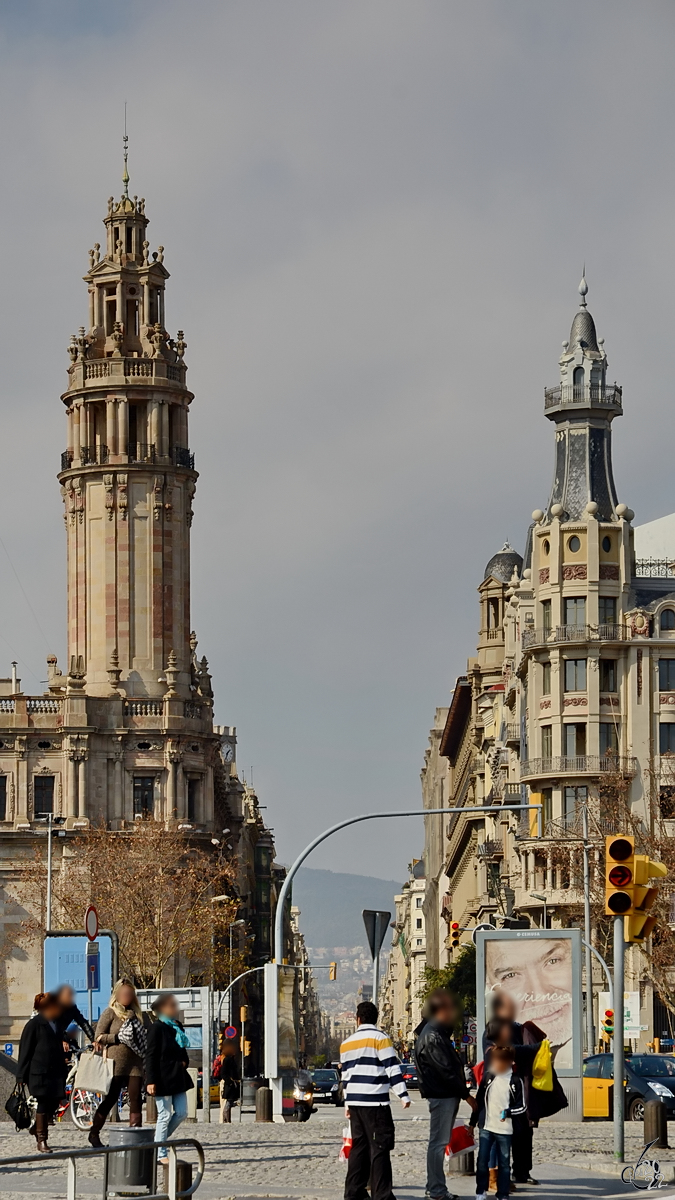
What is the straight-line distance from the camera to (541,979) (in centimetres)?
3366

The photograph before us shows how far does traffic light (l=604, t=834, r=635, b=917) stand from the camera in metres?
22.8

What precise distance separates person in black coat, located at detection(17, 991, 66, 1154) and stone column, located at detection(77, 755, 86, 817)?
70.2m

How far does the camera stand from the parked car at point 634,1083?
35.2 meters

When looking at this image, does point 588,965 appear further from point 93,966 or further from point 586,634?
point 93,966

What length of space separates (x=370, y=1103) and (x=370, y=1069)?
0.30 m

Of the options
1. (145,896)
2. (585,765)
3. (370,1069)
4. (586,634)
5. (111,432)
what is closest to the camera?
(370,1069)

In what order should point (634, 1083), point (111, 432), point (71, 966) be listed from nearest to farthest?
point (71, 966), point (634, 1083), point (111, 432)

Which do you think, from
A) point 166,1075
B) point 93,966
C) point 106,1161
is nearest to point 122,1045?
point 166,1075

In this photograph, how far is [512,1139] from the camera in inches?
851

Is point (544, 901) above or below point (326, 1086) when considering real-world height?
above

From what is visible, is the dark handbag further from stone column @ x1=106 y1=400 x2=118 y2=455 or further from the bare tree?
stone column @ x1=106 y1=400 x2=118 y2=455

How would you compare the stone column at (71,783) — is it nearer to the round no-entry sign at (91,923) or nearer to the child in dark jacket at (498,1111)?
the round no-entry sign at (91,923)

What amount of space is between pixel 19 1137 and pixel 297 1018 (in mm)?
5813

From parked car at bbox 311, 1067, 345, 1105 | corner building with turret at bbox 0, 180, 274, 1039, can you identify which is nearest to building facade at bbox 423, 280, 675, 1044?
parked car at bbox 311, 1067, 345, 1105
